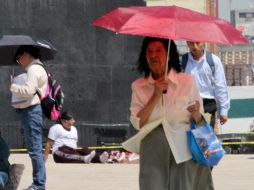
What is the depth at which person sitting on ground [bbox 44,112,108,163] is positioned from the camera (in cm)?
1614

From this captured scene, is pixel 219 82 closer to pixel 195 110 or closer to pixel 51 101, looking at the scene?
pixel 51 101

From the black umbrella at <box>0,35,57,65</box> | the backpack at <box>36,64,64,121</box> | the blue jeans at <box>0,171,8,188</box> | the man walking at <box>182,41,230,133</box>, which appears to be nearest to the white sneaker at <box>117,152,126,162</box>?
the black umbrella at <box>0,35,57,65</box>

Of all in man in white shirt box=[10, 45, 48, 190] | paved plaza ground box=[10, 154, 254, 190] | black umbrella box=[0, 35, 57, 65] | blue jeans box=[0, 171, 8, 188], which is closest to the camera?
blue jeans box=[0, 171, 8, 188]

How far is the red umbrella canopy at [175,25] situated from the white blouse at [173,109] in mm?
319

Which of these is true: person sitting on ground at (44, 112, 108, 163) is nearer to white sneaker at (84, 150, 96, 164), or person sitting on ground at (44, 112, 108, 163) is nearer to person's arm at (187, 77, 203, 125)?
white sneaker at (84, 150, 96, 164)

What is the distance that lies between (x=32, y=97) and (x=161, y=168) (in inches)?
132

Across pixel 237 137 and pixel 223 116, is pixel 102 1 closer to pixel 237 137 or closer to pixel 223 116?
pixel 223 116

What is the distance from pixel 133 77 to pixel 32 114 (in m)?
13.1

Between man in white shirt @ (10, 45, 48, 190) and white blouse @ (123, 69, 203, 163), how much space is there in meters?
3.07

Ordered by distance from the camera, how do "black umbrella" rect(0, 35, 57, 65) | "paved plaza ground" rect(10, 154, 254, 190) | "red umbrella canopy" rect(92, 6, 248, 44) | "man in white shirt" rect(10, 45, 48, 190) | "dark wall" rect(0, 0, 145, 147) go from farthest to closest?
"dark wall" rect(0, 0, 145, 147), "paved plaza ground" rect(10, 154, 254, 190), "black umbrella" rect(0, 35, 57, 65), "man in white shirt" rect(10, 45, 48, 190), "red umbrella canopy" rect(92, 6, 248, 44)

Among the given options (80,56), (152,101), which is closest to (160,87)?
(152,101)

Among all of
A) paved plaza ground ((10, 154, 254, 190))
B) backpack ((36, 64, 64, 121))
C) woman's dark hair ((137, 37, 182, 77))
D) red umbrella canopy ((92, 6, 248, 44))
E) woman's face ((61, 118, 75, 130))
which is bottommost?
paved plaza ground ((10, 154, 254, 190))

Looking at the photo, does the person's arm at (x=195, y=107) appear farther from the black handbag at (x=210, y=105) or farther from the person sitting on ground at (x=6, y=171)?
the person sitting on ground at (x=6, y=171)

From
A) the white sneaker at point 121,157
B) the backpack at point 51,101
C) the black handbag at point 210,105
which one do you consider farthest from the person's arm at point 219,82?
the white sneaker at point 121,157
